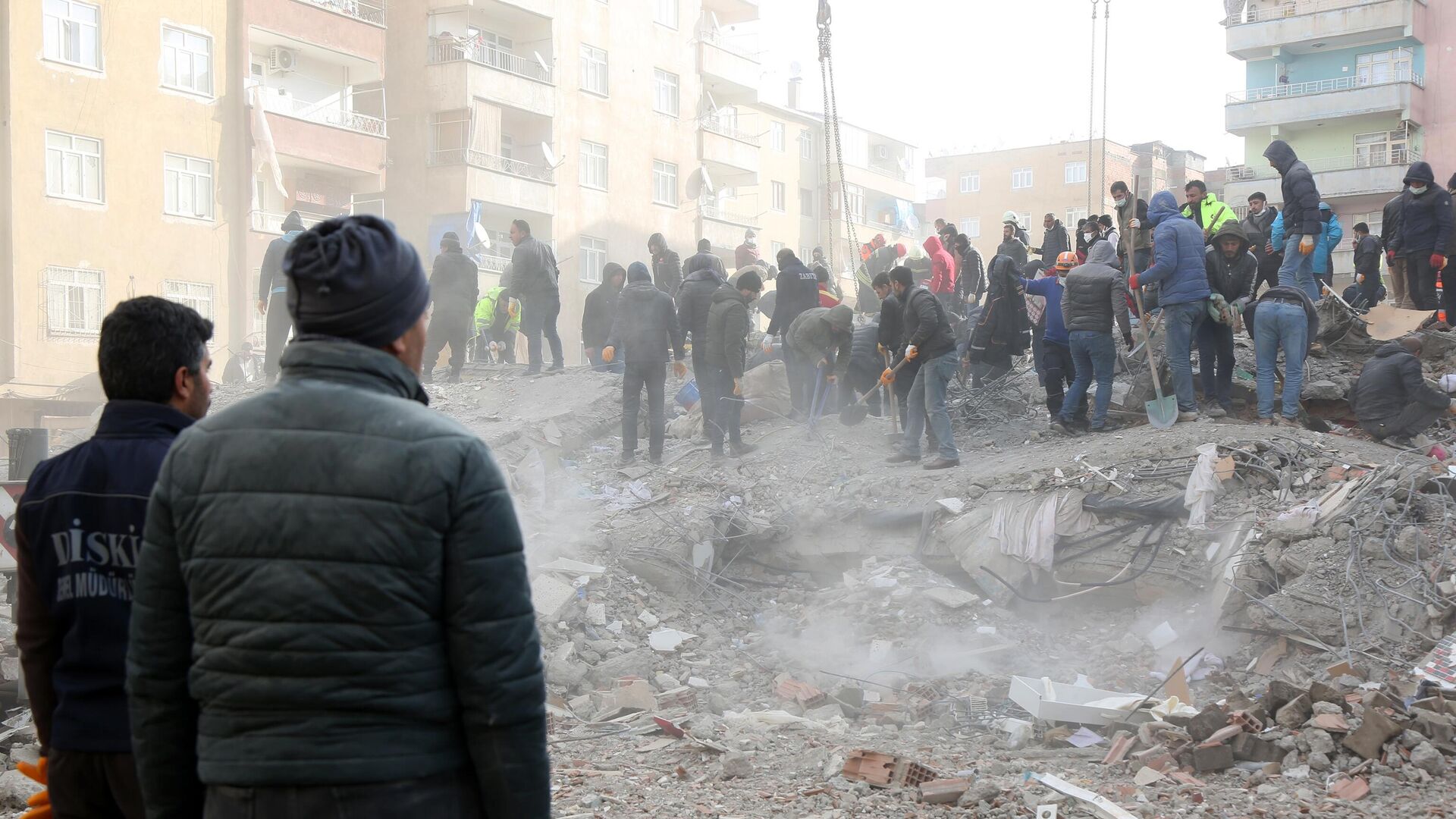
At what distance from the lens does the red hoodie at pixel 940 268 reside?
14.9 metres

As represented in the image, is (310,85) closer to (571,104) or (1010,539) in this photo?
(571,104)

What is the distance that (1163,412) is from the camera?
10383mm

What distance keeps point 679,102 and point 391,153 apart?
10236 millimetres

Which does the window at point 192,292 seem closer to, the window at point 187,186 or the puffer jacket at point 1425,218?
the window at point 187,186

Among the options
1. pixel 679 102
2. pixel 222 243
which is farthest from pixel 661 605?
pixel 679 102

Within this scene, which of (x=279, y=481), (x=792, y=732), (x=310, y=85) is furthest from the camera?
(x=310, y=85)

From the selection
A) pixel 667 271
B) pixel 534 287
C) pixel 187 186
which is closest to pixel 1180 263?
pixel 667 271

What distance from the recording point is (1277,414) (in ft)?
34.4

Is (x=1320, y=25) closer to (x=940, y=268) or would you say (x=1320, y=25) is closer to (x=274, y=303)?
(x=940, y=268)

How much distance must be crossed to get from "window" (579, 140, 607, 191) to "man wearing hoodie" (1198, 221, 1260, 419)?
2468cm

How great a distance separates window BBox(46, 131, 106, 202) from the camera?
69.1 ft

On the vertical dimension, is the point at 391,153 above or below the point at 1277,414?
above

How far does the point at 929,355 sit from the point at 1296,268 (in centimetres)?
389

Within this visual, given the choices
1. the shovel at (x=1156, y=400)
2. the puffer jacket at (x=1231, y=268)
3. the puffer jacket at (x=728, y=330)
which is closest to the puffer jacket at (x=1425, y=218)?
the puffer jacket at (x=1231, y=268)
